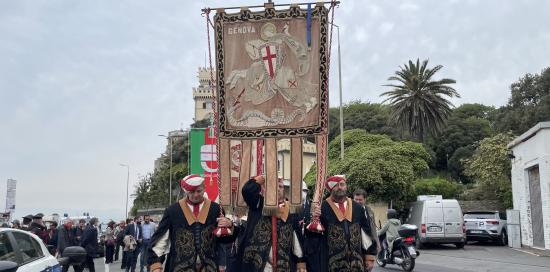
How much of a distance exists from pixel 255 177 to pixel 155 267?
153cm

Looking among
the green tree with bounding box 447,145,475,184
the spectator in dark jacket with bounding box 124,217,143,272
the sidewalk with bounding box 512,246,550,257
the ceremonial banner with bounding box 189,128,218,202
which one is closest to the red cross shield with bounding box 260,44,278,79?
the ceremonial banner with bounding box 189,128,218,202

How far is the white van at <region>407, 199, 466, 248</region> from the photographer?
22.7m

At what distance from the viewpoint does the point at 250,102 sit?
733 centimetres

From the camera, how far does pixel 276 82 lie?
24.0 feet

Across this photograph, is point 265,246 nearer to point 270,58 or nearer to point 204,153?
point 270,58

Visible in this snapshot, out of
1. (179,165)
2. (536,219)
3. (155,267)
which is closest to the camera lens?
(155,267)

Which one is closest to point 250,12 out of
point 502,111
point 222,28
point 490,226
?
point 222,28

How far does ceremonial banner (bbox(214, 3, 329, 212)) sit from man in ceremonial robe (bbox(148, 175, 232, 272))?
0.72m

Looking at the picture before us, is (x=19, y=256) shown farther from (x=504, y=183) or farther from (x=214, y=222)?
(x=504, y=183)

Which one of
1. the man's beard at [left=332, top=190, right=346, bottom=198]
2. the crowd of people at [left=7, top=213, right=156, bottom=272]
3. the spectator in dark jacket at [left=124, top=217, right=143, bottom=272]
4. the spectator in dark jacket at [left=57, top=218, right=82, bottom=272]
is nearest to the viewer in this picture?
the man's beard at [left=332, top=190, right=346, bottom=198]

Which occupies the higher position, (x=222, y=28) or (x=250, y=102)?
(x=222, y=28)

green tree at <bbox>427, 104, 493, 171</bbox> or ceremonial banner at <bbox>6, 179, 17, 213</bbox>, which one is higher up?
green tree at <bbox>427, 104, 493, 171</bbox>

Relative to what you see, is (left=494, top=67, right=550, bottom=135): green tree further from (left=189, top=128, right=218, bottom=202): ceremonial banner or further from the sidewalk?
→ (left=189, top=128, right=218, bottom=202): ceremonial banner

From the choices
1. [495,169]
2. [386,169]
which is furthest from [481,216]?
[495,169]
